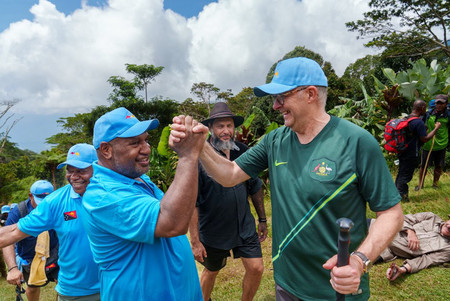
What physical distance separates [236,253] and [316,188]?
77.2 inches

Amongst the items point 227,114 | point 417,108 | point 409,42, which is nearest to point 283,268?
point 227,114

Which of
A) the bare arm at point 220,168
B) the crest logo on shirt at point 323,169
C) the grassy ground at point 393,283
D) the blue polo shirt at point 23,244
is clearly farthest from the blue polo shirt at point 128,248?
the blue polo shirt at point 23,244

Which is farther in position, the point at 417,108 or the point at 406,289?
the point at 417,108

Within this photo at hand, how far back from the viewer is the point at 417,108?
5.96m

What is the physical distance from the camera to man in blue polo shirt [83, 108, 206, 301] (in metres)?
1.42

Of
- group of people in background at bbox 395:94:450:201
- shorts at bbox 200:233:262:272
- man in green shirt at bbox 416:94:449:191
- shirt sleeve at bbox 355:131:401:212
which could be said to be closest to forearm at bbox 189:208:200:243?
shorts at bbox 200:233:262:272

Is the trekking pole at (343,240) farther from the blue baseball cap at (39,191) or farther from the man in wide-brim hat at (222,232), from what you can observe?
the blue baseball cap at (39,191)

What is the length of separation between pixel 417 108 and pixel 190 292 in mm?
6001

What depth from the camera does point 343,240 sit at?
1203 mm

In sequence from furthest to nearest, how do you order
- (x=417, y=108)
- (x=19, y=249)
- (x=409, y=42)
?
(x=409, y=42) < (x=417, y=108) < (x=19, y=249)

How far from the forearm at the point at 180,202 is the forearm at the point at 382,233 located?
903mm

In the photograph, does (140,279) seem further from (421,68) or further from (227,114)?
(421,68)

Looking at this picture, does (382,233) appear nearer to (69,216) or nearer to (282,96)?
(282,96)

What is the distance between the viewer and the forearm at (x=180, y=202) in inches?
54.3
